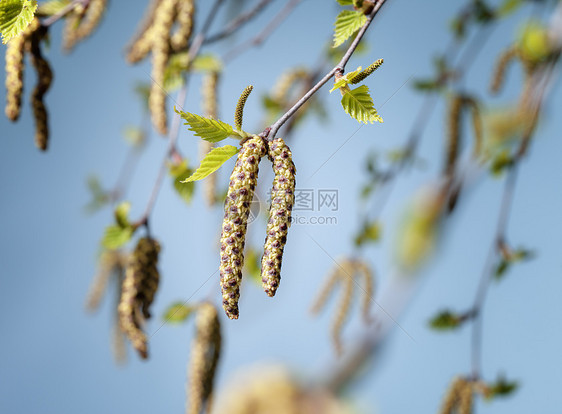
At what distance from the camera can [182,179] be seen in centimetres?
105

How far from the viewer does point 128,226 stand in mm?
988

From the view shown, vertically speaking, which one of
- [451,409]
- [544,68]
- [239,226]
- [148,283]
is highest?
[239,226]

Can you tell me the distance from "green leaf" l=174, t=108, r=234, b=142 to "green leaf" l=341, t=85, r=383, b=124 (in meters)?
0.12

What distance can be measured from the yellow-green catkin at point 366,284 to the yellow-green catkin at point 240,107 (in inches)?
36.0

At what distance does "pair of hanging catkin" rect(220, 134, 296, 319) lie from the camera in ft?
1.69

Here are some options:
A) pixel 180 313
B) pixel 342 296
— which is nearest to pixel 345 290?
pixel 342 296

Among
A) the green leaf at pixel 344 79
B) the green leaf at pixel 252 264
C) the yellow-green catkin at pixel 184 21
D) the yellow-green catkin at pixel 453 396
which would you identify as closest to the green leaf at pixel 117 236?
the yellow-green catkin at pixel 184 21

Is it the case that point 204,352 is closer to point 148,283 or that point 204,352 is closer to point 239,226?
point 148,283

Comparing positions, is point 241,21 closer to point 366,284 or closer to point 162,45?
point 162,45

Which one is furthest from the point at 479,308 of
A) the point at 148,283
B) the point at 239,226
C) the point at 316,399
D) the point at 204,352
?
the point at 316,399

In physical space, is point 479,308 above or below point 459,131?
below

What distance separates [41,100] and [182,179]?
291mm

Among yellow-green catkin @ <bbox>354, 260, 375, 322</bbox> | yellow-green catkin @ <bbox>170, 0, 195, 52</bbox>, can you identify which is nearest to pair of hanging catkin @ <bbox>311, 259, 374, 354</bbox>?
yellow-green catkin @ <bbox>354, 260, 375, 322</bbox>

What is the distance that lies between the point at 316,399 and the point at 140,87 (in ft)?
5.37
